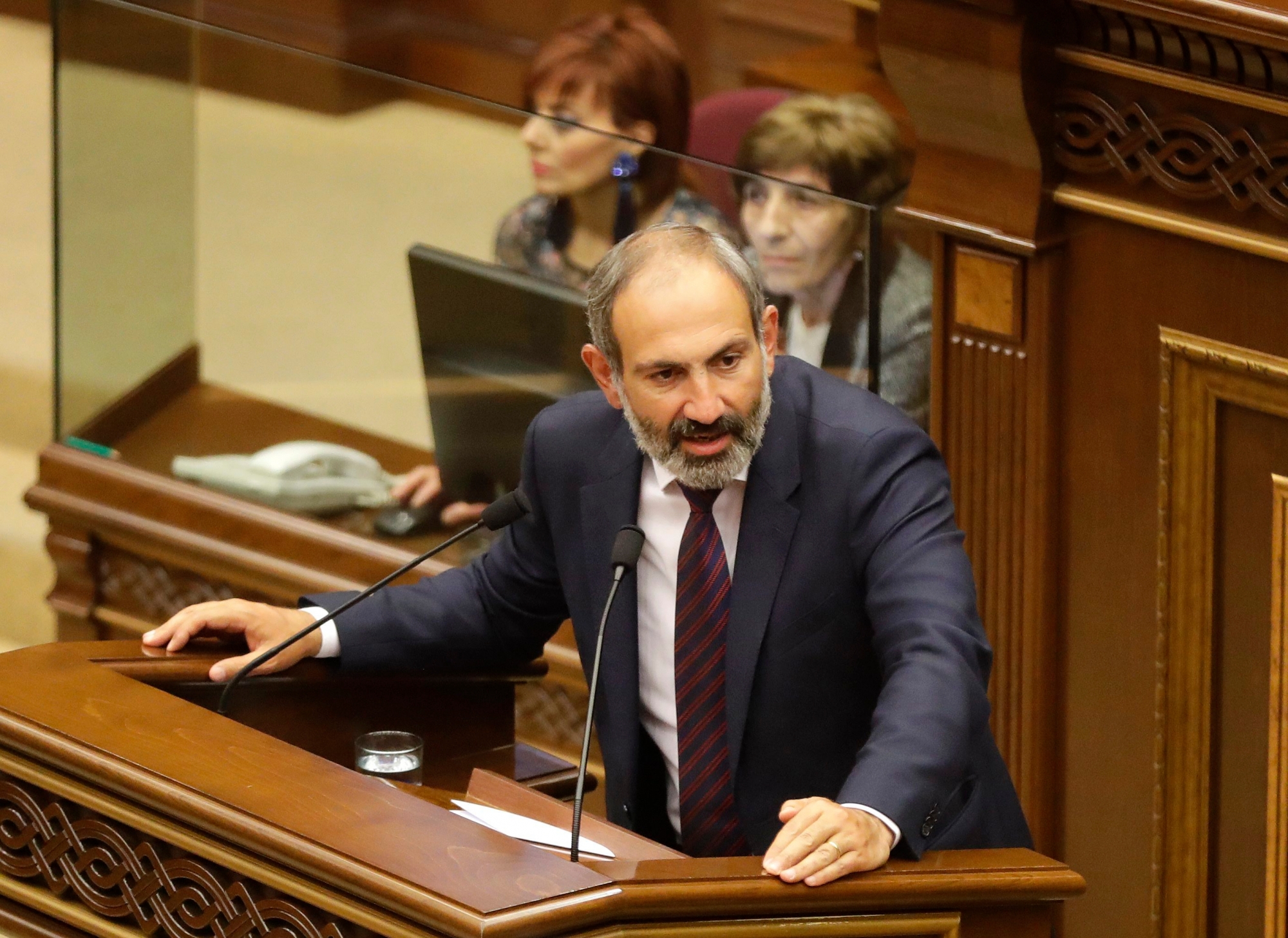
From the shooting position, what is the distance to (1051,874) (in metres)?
2.11

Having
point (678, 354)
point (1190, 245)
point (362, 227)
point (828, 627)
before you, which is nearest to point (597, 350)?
point (678, 354)

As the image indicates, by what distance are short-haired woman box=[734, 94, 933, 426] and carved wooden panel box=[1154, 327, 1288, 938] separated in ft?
1.58

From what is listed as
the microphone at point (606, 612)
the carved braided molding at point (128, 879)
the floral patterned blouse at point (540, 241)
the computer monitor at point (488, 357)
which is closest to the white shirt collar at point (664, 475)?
the microphone at point (606, 612)

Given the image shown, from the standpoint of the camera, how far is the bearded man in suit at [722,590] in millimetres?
2396

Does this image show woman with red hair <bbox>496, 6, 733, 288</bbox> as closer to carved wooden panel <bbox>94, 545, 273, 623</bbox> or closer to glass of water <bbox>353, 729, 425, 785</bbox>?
carved wooden panel <bbox>94, 545, 273, 623</bbox>

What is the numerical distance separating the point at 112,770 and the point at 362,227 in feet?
8.07

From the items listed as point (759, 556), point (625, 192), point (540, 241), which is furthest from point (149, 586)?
point (759, 556)

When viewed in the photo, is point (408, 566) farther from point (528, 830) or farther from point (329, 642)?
point (528, 830)

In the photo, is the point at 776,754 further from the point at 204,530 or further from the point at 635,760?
the point at 204,530

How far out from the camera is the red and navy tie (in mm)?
2564

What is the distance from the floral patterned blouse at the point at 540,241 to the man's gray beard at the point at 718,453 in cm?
153

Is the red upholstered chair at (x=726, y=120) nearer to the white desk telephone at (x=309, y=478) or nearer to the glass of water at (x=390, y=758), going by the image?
the white desk telephone at (x=309, y=478)

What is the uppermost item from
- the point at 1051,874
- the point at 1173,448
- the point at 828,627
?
the point at 1173,448

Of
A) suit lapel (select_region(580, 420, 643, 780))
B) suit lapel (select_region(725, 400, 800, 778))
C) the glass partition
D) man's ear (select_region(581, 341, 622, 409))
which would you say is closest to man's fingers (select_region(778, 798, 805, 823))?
suit lapel (select_region(725, 400, 800, 778))
